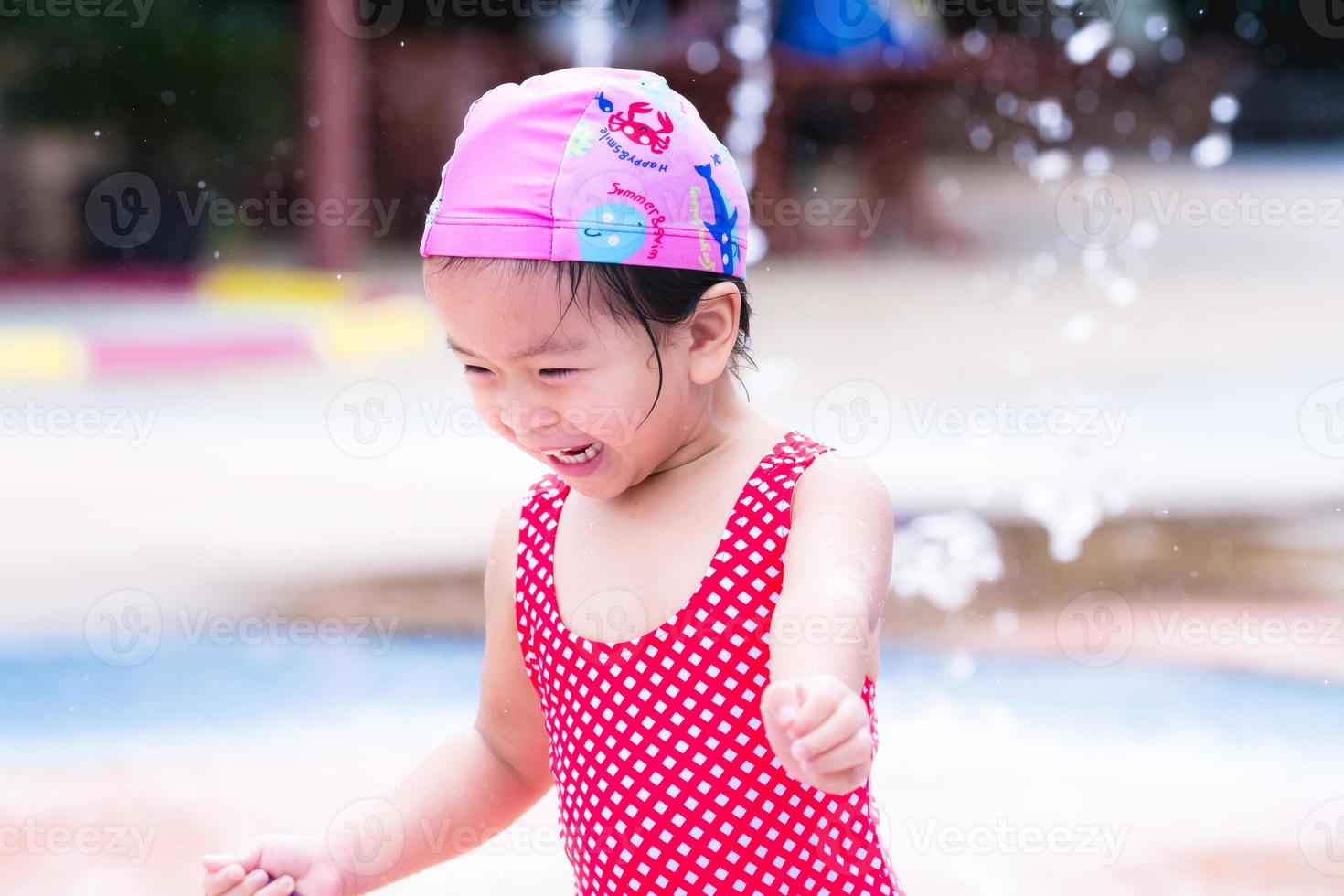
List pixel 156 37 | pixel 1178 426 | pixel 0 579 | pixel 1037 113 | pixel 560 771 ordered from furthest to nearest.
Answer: pixel 1037 113 < pixel 156 37 < pixel 1178 426 < pixel 0 579 < pixel 560 771

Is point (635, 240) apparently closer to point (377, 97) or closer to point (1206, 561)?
point (1206, 561)

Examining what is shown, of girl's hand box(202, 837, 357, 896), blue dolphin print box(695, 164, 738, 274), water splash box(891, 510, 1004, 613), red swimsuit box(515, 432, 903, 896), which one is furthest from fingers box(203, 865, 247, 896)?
water splash box(891, 510, 1004, 613)

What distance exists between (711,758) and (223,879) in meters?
0.51

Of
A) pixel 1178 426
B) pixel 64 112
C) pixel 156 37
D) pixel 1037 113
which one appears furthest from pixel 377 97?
pixel 1178 426

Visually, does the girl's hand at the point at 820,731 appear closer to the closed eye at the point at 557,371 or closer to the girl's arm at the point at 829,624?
the girl's arm at the point at 829,624

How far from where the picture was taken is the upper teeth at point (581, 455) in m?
1.65

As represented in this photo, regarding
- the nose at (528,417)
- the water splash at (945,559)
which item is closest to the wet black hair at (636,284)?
the nose at (528,417)

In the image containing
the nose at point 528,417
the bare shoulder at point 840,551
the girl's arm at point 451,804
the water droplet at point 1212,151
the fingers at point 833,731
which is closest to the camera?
the fingers at point 833,731

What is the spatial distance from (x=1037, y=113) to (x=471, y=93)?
706 cm

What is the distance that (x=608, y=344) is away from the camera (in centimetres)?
157

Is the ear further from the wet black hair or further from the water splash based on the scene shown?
the water splash

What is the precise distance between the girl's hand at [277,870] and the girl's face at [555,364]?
1.64 ft

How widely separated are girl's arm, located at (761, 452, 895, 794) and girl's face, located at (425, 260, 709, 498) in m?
0.18

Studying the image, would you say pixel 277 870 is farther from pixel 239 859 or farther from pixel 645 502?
pixel 645 502
